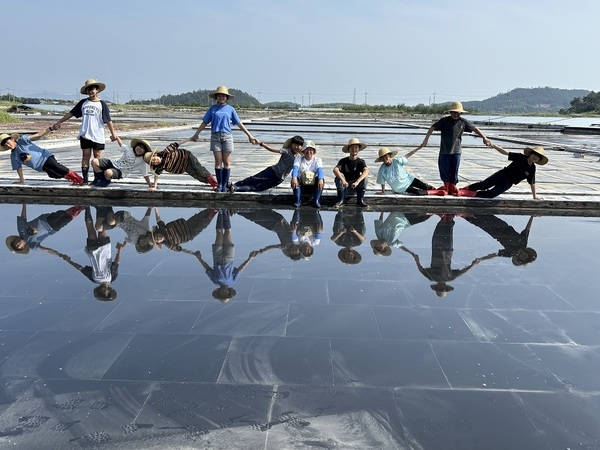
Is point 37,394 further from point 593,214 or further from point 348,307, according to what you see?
point 593,214

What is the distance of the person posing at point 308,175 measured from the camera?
762 centimetres

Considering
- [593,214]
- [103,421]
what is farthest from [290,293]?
[593,214]

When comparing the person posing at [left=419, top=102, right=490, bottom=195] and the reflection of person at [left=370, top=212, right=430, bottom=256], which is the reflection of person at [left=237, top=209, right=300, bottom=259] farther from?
the person posing at [left=419, top=102, right=490, bottom=195]

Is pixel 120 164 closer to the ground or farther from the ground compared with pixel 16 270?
farther from the ground

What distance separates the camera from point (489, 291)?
4477mm

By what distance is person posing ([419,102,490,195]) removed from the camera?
26.4ft

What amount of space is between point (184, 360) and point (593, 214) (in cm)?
705

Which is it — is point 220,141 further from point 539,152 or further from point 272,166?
point 539,152

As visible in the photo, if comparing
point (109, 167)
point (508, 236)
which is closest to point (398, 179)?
point (508, 236)

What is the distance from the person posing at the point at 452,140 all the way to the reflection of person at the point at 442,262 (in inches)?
71.0

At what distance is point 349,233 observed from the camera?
20.9ft

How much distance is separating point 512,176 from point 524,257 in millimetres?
2973

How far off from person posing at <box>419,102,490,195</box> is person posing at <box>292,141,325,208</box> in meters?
1.70

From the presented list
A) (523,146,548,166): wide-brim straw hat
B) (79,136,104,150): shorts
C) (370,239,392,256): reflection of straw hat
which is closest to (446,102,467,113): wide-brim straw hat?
(523,146,548,166): wide-brim straw hat
